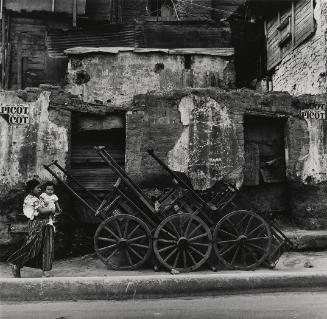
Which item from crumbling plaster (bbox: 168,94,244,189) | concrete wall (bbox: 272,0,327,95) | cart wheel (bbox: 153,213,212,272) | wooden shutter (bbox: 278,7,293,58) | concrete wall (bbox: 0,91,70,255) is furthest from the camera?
wooden shutter (bbox: 278,7,293,58)

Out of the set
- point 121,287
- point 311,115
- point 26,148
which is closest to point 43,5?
point 26,148

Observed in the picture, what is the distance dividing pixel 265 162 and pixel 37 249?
468cm

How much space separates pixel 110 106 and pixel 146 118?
0.74 meters

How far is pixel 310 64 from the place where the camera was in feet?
40.3

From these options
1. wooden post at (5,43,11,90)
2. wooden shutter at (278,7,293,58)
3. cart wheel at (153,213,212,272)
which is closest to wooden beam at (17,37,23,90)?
wooden post at (5,43,11,90)

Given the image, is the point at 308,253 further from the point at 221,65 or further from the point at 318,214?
the point at 221,65

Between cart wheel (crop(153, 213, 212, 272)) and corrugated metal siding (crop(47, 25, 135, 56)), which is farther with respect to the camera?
corrugated metal siding (crop(47, 25, 135, 56))

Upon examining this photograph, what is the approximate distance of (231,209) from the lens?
7492mm

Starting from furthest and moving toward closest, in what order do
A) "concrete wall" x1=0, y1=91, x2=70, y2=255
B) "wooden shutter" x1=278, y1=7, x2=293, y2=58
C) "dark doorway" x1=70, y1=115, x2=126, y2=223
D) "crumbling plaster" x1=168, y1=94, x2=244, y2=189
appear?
1. "wooden shutter" x1=278, y1=7, x2=293, y2=58
2. "dark doorway" x1=70, y1=115, x2=126, y2=223
3. "crumbling plaster" x1=168, y1=94, x2=244, y2=189
4. "concrete wall" x1=0, y1=91, x2=70, y2=255

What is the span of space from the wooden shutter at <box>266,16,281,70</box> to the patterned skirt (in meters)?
9.91

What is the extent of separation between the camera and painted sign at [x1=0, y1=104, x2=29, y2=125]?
8.12 m

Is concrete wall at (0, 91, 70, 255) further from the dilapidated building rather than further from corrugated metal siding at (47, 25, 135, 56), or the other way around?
corrugated metal siding at (47, 25, 135, 56)

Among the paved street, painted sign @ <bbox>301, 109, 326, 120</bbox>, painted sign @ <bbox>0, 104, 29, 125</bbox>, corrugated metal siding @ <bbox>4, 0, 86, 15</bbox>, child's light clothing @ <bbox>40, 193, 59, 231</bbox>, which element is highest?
corrugated metal siding @ <bbox>4, 0, 86, 15</bbox>

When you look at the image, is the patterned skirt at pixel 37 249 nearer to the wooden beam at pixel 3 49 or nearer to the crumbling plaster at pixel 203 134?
the crumbling plaster at pixel 203 134
